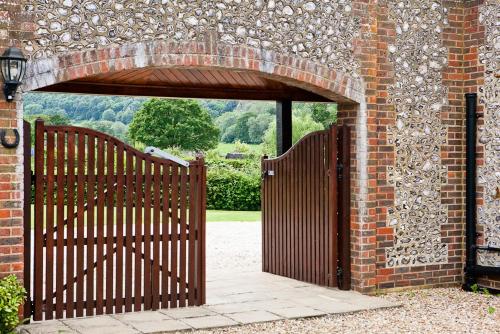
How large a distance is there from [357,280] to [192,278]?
207 cm

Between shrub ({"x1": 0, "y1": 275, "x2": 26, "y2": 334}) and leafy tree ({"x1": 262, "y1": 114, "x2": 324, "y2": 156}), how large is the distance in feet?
102

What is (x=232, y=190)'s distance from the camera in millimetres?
22688

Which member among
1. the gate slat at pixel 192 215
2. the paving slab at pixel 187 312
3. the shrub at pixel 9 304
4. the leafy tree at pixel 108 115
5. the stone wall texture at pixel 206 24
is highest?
the leafy tree at pixel 108 115

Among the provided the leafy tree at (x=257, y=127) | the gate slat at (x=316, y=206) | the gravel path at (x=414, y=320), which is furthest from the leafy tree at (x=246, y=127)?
the gravel path at (x=414, y=320)

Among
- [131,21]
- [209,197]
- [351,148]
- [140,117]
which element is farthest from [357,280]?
[140,117]

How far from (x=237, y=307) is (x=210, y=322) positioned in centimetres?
79

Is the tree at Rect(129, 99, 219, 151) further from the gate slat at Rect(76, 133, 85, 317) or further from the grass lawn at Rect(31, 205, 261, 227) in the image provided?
the gate slat at Rect(76, 133, 85, 317)

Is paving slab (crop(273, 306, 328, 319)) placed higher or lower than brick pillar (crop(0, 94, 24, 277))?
lower

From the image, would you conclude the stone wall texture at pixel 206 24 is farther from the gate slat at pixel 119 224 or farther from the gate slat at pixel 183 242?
the gate slat at pixel 183 242

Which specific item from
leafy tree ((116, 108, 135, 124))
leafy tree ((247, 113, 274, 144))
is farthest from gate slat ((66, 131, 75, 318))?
leafy tree ((247, 113, 274, 144))

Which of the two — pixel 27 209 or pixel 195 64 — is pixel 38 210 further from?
pixel 195 64

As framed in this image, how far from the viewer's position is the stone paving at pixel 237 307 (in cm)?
682

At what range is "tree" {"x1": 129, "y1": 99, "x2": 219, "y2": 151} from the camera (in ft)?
138

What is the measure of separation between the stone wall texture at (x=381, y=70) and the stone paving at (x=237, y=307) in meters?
0.67
